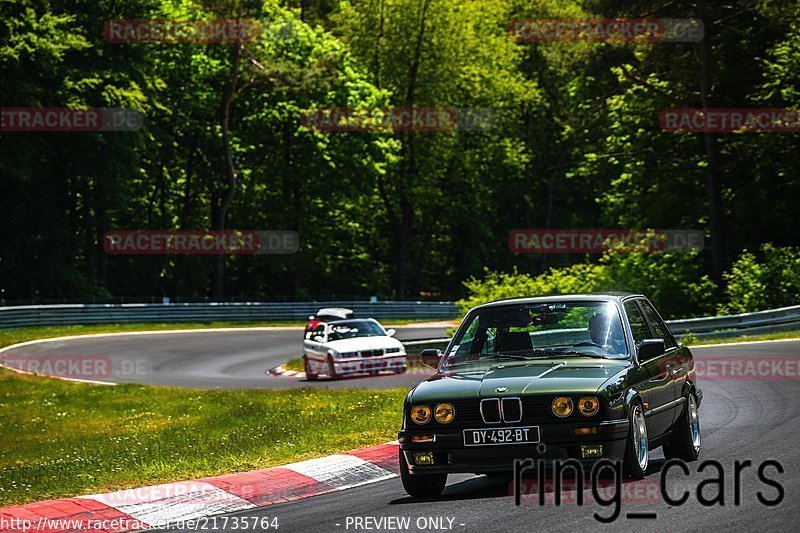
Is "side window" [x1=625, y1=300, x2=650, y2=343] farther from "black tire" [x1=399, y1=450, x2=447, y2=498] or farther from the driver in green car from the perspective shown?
"black tire" [x1=399, y1=450, x2=447, y2=498]

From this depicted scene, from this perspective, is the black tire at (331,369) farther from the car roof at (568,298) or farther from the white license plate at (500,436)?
the white license plate at (500,436)

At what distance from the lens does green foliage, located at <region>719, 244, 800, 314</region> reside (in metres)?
31.8

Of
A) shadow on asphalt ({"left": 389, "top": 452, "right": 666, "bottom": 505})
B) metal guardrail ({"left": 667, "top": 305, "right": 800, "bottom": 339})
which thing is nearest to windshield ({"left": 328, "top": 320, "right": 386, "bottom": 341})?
metal guardrail ({"left": 667, "top": 305, "right": 800, "bottom": 339})

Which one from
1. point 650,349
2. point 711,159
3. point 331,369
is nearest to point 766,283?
point 711,159

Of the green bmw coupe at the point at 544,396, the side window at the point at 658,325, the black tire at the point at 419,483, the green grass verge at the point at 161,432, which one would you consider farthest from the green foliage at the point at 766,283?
the black tire at the point at 419,483

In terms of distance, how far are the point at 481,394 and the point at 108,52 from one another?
50.6 m

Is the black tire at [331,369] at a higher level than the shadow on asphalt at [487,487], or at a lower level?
lower

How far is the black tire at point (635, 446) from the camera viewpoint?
873cm

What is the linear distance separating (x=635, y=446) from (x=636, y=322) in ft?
5.85

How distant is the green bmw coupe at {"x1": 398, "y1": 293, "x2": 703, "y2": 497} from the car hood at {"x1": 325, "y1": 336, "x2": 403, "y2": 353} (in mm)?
17678

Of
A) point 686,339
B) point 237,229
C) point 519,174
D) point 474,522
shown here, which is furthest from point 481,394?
point 519,174

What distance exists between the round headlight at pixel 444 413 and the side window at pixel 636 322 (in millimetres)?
2089

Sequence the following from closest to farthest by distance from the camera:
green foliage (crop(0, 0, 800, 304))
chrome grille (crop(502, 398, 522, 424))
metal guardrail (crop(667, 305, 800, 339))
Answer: chrome grille (crop(502, 398, 522, 424)), metal guardrail (crop(667, 305, 800, 339)), green foliage (crop(0, 0, 800, 304))

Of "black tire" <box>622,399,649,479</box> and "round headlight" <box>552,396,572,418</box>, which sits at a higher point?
"round headlight" <box>552,396,572,418</box>
